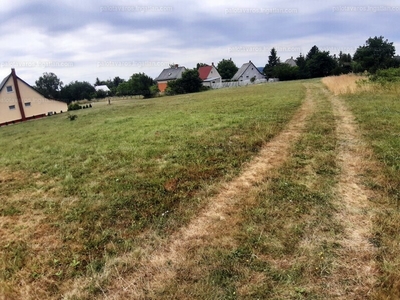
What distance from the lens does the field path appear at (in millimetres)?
2061

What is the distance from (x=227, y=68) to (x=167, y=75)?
16.7m

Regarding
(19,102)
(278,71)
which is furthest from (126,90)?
(278,71)

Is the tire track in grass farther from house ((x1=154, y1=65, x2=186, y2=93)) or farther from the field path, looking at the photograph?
house ((x1=154, y1=65, x2=186, y2=93))

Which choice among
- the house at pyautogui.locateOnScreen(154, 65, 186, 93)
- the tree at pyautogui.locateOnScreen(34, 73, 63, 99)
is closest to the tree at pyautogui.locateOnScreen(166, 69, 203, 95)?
the house at pyautogui.locateOnScreen(154, 65, 186, 93)

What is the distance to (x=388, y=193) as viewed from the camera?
328cm

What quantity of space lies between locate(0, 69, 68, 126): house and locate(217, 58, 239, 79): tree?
134 ft

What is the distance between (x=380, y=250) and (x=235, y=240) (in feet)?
4.39

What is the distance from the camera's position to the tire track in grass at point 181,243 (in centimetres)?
224

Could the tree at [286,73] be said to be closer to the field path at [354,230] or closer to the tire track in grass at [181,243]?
the field path at [354,230]

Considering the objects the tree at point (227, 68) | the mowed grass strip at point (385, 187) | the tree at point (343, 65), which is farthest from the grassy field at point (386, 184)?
the tree at point (227, 68)

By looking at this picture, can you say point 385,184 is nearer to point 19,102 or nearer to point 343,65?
point 19,102

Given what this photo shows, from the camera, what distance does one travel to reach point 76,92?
51625 mm

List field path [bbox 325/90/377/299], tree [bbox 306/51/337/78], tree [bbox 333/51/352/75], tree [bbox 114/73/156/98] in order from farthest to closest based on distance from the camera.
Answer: tree [bbox 114/73/156/98] → tree [bbox 306/51/337/78] → tree [bbox 333/51/352/75] → field path [bbox 325/90/377/299]

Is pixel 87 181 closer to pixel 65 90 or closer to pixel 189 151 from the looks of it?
pixel 189 151
